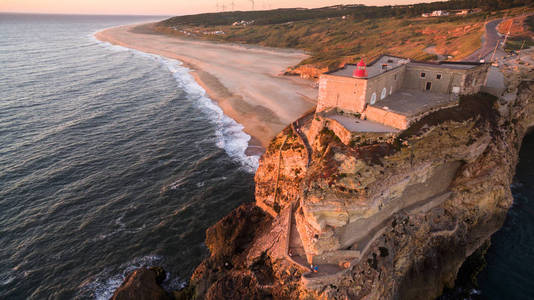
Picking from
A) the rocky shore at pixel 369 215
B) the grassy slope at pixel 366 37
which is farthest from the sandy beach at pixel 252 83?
→ the rocky shore at pixel 369 215

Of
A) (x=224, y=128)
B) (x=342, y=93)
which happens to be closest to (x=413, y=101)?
(x=342, y=93)

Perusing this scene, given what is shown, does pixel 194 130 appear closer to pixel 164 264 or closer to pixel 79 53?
pixel 164 264

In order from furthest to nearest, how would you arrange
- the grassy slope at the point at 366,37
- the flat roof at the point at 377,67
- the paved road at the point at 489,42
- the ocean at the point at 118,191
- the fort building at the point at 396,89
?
the grassy slope at the point at 366,37, the paved road at the point at 489,42, the flat roof at the point at 377,67, the fort building at the point at 396,89, the ocean at the point at 118,191

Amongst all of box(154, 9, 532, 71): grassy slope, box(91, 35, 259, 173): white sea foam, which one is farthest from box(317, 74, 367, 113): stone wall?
box(154, 9, 532, 71): grassy slope

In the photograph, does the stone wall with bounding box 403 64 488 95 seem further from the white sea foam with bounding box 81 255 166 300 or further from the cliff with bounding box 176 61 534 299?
the white sea foam with bounding box 81 255 166 300

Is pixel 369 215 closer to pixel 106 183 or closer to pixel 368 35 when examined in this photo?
pixel 106 183

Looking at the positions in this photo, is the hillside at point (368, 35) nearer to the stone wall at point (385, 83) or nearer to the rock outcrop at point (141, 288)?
the stone wall at point (385, 83)

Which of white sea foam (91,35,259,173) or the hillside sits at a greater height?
the hillside

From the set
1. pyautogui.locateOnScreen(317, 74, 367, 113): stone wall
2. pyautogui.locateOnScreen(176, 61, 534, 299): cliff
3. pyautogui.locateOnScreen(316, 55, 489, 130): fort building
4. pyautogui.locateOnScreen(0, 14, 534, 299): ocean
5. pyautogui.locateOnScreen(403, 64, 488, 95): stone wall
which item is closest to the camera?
pyautogui.locateOnScreen(176, 61, 534, 299): cliff
